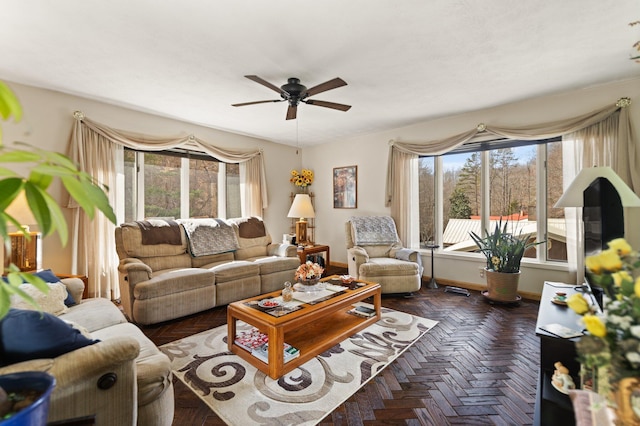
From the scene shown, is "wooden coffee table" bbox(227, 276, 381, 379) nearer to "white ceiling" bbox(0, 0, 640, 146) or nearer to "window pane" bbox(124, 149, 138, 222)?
"white ceiling" bbox(0, 0, 640, 146)

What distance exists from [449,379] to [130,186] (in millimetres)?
4363

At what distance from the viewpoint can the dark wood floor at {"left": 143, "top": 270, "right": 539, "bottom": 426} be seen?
1.71 metres

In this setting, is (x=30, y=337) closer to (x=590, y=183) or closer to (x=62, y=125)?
(x=62, y=125)

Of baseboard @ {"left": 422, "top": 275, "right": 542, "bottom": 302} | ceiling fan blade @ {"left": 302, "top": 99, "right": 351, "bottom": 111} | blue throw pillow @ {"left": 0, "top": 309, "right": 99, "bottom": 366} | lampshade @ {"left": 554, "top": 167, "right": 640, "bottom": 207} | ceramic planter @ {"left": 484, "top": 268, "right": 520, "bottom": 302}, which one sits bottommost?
baseboard @ {"left": 422, "top": 275, "right": 542, "bottom": 302}

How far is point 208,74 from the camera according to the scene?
291 centimetres

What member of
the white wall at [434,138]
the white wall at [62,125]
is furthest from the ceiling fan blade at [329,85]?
the white wall at [62,125]

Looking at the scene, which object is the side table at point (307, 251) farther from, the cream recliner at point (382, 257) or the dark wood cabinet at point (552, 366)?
the dark wood cabinet at point (552, 366)

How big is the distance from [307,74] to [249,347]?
2.55 metres

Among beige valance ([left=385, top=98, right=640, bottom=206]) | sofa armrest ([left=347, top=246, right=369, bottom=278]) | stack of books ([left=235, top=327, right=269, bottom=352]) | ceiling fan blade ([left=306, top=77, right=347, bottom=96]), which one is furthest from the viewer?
sofa armrest ([left=347, top=246, right=369, bottom=278])

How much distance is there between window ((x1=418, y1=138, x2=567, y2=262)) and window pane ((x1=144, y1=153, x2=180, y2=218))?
390 centimetres

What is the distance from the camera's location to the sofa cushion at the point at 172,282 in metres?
2.85

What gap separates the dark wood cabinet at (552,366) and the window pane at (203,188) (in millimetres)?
4519

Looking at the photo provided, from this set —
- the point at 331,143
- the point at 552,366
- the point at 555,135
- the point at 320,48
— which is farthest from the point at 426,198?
the point at 552,366

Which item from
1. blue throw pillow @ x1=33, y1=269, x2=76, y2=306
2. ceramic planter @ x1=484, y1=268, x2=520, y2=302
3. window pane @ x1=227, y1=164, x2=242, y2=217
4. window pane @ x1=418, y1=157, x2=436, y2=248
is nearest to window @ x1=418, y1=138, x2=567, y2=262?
window pane @ x1=418, y1=157, x2=436, y2=248
